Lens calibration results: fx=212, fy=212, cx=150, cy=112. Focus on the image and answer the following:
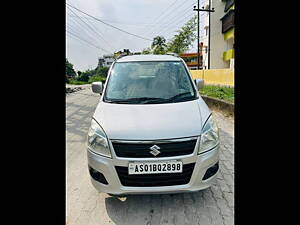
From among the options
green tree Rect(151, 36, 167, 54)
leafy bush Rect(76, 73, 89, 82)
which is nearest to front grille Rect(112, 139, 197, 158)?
green tree Rect(151, 36, 167, 54)

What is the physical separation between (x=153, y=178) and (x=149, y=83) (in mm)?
1403

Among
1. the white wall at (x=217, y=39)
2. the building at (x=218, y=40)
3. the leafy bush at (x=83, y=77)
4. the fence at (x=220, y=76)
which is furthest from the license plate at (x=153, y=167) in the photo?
the leafy bush at (x=83, y=77)

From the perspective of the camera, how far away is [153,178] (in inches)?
79.5

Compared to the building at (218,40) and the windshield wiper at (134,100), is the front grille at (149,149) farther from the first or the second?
the building at (218,40)

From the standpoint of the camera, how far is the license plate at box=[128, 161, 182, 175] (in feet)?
6.52

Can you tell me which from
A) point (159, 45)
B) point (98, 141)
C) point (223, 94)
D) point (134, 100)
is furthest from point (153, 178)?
point (159, 45)

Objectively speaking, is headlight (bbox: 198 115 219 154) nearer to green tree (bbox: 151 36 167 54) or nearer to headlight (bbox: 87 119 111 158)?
headlight (bbox: 87 119 111 158)

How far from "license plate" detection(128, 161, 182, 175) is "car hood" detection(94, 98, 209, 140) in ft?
0.79

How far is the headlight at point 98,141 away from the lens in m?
2.09

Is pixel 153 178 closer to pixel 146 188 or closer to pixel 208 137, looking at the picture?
pixel 146 188

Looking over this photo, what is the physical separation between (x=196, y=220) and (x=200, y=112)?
1.12m
